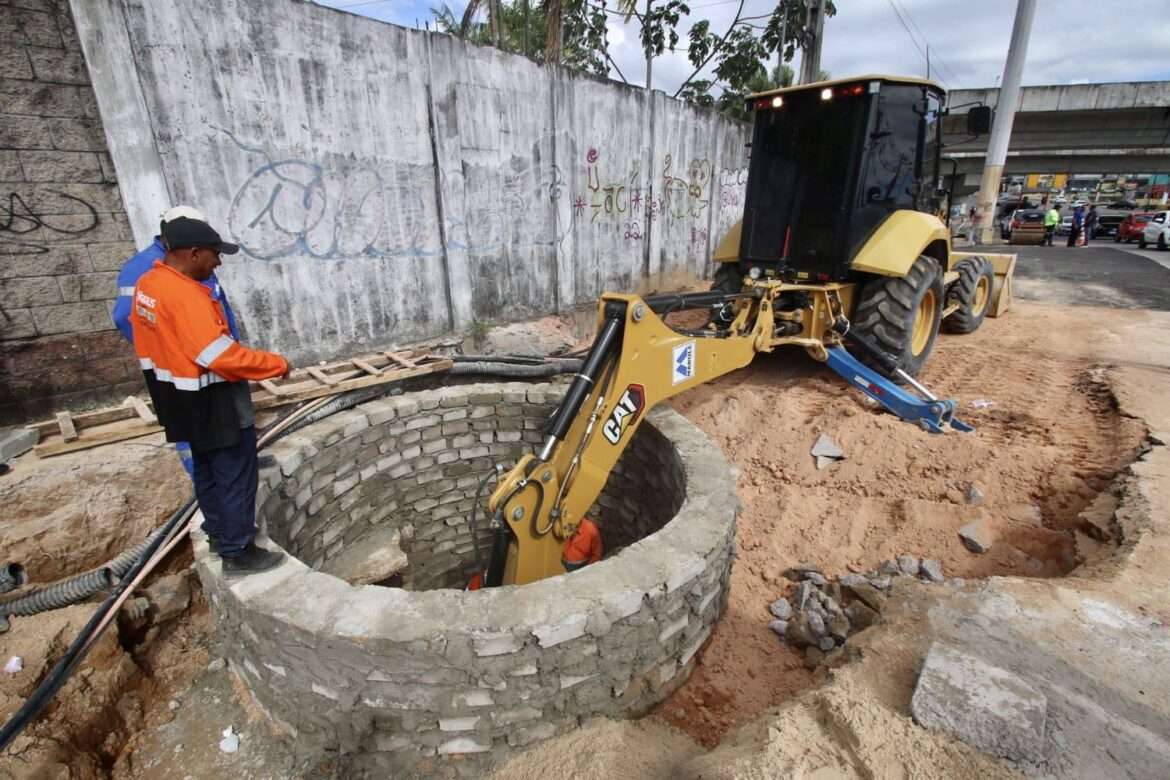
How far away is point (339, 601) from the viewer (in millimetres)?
2148

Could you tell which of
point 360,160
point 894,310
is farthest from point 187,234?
point 894,310

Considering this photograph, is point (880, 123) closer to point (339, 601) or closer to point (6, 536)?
point (339, 601)

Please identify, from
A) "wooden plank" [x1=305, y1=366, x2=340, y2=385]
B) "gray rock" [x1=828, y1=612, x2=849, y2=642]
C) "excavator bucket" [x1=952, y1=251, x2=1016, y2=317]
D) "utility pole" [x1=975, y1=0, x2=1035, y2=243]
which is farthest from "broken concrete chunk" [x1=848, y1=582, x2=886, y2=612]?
"utility pole" [x1=975, y1=0, x2=1035, y2=243]

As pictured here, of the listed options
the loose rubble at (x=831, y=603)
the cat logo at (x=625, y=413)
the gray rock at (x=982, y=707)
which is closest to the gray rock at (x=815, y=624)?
the loose rubble at (x=831, y=603)

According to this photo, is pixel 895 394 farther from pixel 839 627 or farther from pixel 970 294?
pixel 970 294

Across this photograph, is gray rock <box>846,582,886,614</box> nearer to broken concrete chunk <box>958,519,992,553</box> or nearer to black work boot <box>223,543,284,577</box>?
→ broken concrete chunk <box>958,519,992,553</box>

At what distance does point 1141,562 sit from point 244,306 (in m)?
6.04

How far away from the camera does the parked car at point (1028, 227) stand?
63.5 feet

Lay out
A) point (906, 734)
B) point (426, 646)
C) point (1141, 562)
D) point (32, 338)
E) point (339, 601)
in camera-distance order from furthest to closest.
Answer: point (32, 338) < point (1141, 562) < point (339, 601) < point (426, 646) < point (906, 734)

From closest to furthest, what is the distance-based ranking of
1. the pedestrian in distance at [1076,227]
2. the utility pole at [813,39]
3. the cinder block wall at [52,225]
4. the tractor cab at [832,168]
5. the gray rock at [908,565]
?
the gray rock at [908,565]
the cinder block wall at [52,225]
the tractor cab at [832,168]
the utility pole at [813,39]
the pedestrian in distance at [1076,227]

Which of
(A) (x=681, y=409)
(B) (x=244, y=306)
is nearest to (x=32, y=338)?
(B) (x=244, y=306)

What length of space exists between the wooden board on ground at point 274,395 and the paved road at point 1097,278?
10.6m

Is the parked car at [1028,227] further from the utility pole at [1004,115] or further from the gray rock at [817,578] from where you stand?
the gray rock at [817,578]

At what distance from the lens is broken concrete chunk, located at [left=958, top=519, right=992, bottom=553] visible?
333 centimetres
